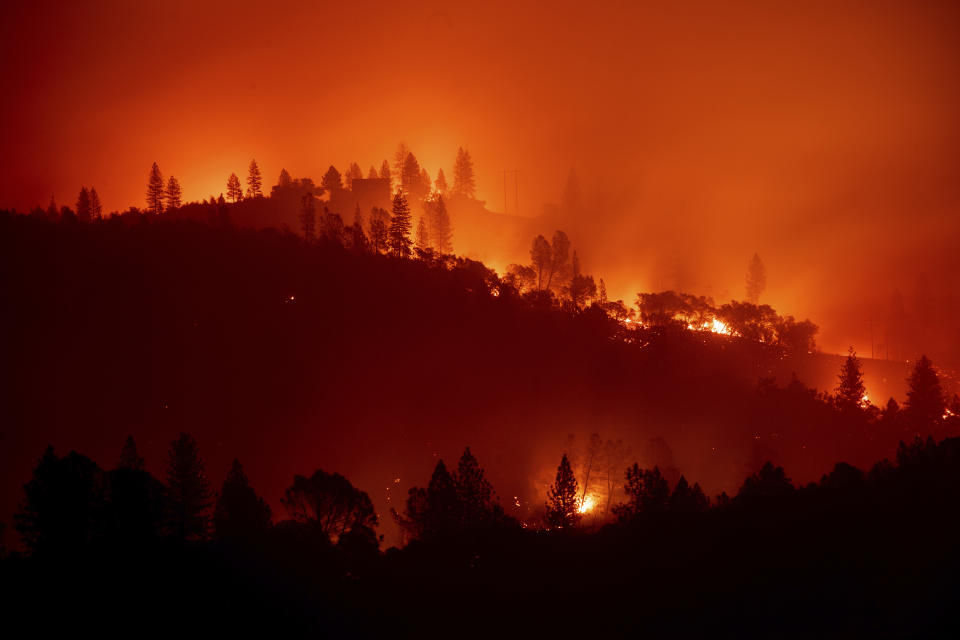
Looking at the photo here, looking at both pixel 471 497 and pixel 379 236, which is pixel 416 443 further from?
pixel 379 236

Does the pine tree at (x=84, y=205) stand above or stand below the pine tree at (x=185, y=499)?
above

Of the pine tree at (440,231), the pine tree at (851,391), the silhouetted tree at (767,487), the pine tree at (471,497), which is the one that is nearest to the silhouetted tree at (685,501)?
the silhouetted tree at (767,487)

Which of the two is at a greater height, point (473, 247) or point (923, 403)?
point (473, 247)

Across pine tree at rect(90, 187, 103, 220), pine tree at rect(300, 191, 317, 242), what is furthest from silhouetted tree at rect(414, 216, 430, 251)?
pine tree at rect(90, 187, 103, 220)

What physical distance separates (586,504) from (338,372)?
132ft

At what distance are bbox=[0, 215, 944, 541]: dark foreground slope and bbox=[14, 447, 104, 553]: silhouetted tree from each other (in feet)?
89.0

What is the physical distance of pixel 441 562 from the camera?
52.8m

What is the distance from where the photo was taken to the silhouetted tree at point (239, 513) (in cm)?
5384

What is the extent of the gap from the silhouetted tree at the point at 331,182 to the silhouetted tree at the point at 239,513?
102 meters

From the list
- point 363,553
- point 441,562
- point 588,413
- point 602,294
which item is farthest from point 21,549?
point 602,294

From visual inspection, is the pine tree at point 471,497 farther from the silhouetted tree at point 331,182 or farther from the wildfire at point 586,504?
the silhouetted tree at point 331,182

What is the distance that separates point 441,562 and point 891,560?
3132 cm

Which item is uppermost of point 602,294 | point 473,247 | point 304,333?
point 473,247

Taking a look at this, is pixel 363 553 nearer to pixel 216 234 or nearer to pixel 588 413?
pixel 588 413
